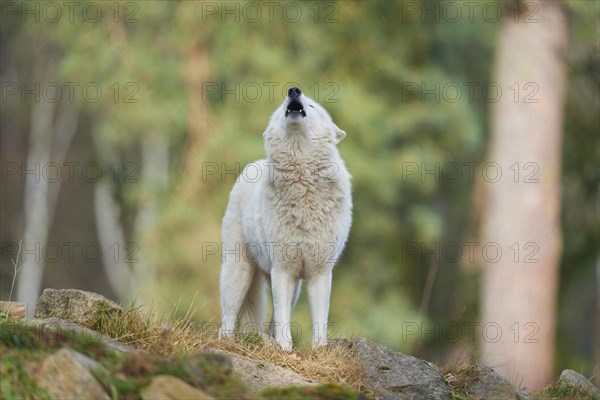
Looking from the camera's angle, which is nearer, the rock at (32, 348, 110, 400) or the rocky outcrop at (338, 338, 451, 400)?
the rock at (32, 348, 110, 400)

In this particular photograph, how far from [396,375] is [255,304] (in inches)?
85.3

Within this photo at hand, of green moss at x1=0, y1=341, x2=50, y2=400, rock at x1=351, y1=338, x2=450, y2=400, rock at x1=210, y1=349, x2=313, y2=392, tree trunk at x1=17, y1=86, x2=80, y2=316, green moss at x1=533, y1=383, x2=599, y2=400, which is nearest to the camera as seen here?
green moss at x1=0, y1=341, x2=50, y2=400

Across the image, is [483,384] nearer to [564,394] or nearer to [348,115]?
[564,394]

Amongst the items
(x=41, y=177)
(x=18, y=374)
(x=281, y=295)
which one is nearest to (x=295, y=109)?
(x=281, y=295)

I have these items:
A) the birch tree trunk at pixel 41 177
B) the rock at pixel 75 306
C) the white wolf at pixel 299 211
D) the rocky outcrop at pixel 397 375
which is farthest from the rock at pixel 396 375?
the birch tree trunk at pixel 41 177

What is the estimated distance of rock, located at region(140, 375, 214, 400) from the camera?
4333 millimetres

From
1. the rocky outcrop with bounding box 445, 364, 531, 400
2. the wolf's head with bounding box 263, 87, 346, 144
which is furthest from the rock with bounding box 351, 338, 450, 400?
the wolf's head with bounding box 263, 87, 346, 144

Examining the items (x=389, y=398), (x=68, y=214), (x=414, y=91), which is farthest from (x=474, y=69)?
(x=389, y=398)

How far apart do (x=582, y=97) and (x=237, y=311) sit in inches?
449

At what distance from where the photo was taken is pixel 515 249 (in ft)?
44.2

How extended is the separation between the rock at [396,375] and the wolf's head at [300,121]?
66.2 inches

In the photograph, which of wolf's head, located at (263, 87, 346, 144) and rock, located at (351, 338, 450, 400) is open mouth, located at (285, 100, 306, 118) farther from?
rock, located at (351, 338, 450, 400)

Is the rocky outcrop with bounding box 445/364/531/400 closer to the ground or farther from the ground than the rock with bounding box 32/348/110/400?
closer to the ground

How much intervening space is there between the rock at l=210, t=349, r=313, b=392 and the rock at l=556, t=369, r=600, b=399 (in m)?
1.89
